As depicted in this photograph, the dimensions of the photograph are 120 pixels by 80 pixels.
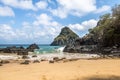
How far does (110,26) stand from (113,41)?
138 inches

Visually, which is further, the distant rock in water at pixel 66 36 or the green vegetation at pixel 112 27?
the distant rock in water at pixel 66 36

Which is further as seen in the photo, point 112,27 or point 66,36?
point 66,36

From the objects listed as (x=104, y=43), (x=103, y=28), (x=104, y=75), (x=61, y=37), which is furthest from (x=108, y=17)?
(x=61, y=37)

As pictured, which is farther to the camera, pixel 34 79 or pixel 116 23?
pixel 116 23

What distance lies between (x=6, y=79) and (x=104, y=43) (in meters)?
45.3

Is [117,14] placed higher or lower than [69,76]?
higher

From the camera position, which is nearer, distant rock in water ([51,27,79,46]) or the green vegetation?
the green vegetation

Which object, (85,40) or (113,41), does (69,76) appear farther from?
(85,40)

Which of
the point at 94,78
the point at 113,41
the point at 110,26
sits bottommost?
the point at 94,78

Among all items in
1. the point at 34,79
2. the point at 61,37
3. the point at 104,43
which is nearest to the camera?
the point at 34,79

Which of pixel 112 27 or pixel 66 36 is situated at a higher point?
pixel 66 36

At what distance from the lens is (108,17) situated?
1973 inches

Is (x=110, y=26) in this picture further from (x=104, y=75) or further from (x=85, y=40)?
(x=104, y=75)

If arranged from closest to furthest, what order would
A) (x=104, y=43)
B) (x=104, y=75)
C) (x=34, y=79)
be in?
(x=34, y=79) → (x=104, y=75) → (x=104, y=43)
